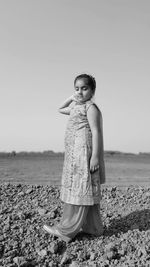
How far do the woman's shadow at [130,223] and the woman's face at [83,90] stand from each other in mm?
1919

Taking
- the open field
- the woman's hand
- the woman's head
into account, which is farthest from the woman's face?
the open field

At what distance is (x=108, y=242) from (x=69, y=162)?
1.18 meters

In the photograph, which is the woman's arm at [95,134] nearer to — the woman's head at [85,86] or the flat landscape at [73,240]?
the woman's head at [85,86]

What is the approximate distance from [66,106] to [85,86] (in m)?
0.58

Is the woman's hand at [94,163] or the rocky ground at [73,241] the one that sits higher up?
the woman's hand at [94,163]

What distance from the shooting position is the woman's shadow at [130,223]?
16.6 feet

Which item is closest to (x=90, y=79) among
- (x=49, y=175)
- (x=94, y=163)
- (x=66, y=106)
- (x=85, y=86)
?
(x=85, y=86)

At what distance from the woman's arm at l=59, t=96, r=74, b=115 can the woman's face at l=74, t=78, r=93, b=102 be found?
28 centimetres

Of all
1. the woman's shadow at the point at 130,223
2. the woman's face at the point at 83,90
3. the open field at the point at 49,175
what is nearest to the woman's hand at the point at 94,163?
the woman's face at the point at 83,90

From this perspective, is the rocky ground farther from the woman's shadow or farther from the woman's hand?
the woman's hand

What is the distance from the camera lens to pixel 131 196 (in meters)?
6.93

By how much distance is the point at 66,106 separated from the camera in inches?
189

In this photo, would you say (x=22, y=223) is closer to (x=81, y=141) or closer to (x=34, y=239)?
(x=34, y=239)

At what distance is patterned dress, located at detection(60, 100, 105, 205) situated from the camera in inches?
170
